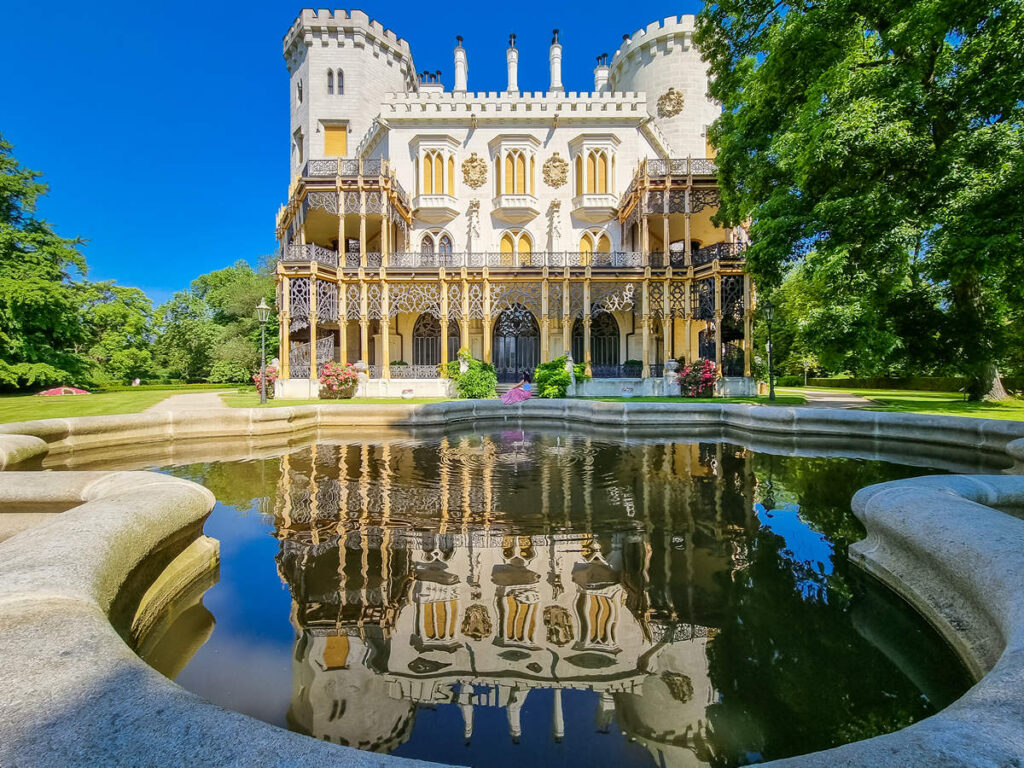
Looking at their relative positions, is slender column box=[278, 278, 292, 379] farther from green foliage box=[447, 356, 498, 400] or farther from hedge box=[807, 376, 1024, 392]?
hedge box=[807, 376, 1024, 392]

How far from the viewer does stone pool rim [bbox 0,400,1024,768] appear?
110 centimetres

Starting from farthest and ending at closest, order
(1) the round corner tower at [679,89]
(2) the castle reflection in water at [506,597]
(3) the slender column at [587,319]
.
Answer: (1) the round corner tower at [679,89] < (3) the slender column at [587,319] < (2) the castle reflection in water at [506,597]

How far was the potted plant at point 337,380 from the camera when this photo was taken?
19395mm

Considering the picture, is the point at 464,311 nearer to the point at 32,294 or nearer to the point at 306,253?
the point at 306,253

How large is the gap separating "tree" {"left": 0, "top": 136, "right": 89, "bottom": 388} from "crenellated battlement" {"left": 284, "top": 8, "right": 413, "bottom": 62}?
659 inches

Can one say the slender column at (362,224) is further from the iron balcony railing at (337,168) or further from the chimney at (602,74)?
the chimney at (602,74)

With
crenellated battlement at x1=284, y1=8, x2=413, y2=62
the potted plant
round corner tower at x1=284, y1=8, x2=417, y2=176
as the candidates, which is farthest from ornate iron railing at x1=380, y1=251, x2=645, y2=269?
crenellated battlement at x1=284, y1=8, x2=413, y2=62

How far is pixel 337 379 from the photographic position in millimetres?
19594

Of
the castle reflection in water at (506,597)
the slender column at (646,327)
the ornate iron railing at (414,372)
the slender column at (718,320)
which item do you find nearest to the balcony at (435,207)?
the ornate iron railing at (414,372)

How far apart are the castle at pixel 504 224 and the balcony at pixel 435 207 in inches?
3.3

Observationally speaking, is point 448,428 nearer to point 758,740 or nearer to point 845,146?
point 758,740

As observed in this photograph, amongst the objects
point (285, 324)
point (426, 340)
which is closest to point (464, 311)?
point (426, 340)

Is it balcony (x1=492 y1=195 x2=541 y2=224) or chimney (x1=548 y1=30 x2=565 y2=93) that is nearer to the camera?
balcony (x1=492 y1=195 x2=541 y2=224)

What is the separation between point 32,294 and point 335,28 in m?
22.0
